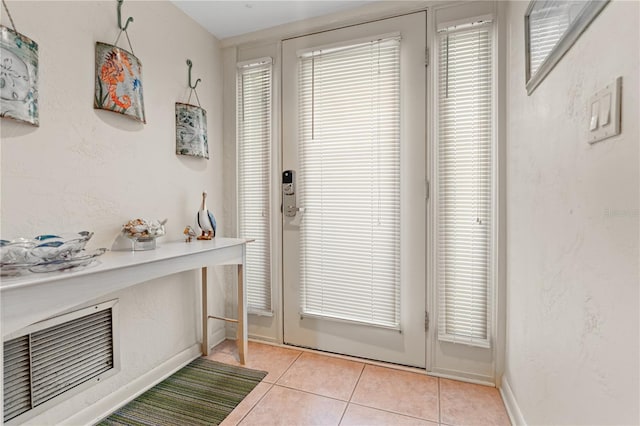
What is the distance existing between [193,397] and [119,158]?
1.42 metres

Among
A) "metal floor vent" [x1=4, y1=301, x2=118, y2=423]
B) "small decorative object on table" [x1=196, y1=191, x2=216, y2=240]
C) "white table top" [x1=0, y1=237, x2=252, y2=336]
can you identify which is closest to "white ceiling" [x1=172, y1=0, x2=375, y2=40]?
"small decorative object on table" [x1=196, y1=191, x2=216, y2=240]

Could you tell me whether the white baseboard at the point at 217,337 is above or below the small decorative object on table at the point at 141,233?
below

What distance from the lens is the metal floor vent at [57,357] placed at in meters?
1.22

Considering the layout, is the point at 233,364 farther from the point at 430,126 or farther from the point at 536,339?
the point at 430,126

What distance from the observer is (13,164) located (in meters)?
1.21

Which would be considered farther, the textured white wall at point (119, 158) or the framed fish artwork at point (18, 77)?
the textured white wall at point (119, 158)

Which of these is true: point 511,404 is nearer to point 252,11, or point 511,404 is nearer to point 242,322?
point 242,322

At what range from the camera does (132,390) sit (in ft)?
5.56

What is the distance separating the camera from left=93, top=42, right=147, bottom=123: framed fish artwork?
1.52 m

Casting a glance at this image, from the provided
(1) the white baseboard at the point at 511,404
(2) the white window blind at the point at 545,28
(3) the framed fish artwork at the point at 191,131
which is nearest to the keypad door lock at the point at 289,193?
(3) the framed fish artwork at the point at 191,131

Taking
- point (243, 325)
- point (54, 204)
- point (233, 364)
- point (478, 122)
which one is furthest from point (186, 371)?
point (478, 122)

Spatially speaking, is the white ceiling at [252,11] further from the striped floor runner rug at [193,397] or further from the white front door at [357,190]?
the striped floor runner rug at [193,397]

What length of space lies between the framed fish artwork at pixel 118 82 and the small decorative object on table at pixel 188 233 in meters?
0.72

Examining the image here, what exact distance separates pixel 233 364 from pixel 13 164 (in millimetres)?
1658
